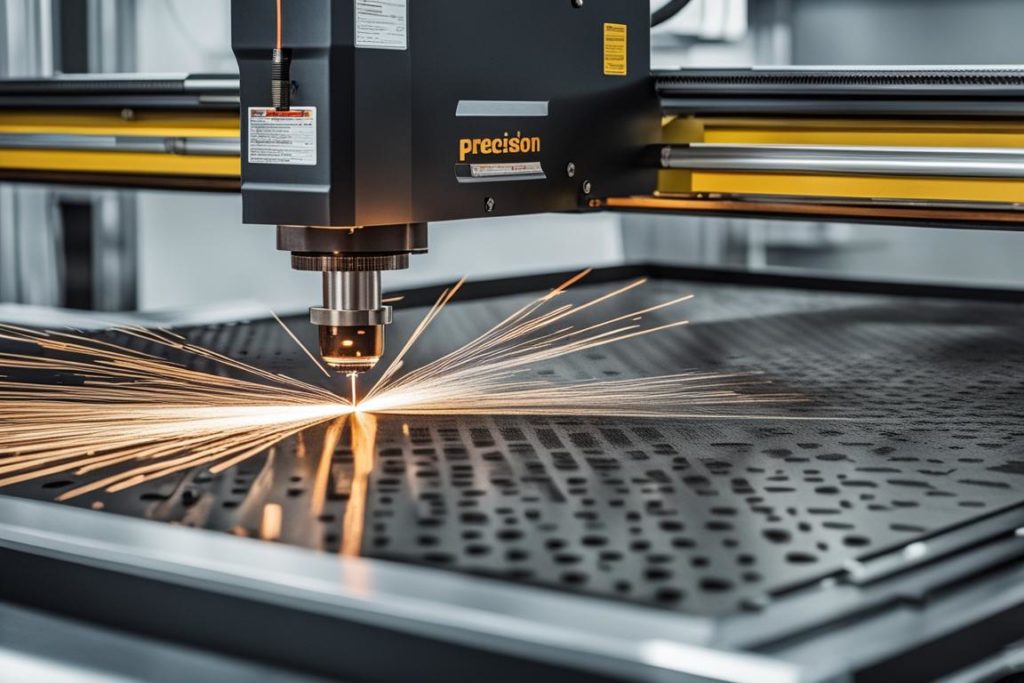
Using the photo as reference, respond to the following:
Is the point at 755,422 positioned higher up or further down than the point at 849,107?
further down

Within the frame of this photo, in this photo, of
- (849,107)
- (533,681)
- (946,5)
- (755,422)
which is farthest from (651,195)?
(946,5)

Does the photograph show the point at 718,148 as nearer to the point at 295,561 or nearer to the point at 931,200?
the point at 931,200

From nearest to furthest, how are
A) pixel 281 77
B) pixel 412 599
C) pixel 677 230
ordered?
pixel 412 599
pixel 281 77
pixel 677 230

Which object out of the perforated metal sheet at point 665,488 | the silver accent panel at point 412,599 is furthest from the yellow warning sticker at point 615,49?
the silver accent panel at point 412,599

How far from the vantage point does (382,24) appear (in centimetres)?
125

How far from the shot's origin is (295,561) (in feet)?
2.97

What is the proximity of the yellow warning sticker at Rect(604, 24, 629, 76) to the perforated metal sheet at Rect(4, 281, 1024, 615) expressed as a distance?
36 centimetres

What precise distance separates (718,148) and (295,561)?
3.33 feet

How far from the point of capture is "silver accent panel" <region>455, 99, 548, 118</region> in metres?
1.38

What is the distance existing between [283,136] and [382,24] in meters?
0.13

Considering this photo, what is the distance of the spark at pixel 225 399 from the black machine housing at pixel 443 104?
0.21 m

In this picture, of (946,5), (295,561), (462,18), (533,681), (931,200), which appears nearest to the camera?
(533,681)

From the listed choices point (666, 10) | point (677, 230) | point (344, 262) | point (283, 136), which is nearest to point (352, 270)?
point (344, 262)

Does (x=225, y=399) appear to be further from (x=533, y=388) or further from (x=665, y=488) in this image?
(x=665, y=488)
